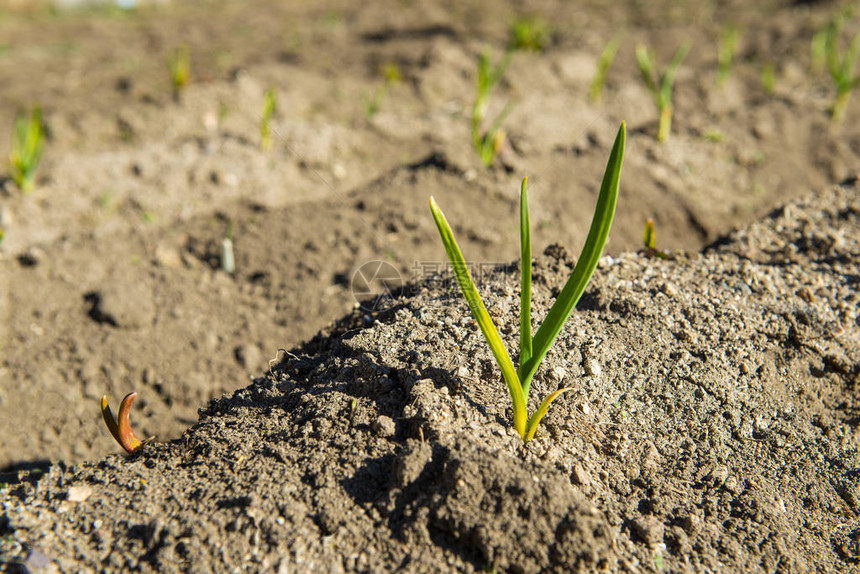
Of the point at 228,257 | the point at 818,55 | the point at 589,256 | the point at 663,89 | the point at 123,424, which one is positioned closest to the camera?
the point at 589,256

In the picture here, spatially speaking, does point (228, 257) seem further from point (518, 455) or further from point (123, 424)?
point (518, 455)

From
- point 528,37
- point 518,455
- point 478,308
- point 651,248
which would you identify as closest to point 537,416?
point 518,455

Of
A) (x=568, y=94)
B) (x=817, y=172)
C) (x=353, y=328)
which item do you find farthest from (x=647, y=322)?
(x=568, y=94)

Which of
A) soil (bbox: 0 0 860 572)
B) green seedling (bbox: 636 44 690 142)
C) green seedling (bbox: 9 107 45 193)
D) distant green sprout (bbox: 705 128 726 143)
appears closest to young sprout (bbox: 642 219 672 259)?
soil (bbox: 0 0 860 572)

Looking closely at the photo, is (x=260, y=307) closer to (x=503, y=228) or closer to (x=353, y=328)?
(x=353, y=328)

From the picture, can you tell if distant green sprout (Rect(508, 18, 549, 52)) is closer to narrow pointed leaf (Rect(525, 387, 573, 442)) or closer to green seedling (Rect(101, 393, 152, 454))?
narrow pointed leaf (Rect(525, 387, 573, 442))

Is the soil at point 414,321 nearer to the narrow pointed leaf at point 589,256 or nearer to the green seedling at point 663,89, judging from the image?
the green seedling at point 663,89
